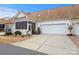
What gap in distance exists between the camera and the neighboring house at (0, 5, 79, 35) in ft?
20.4

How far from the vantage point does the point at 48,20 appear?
21.3 ft

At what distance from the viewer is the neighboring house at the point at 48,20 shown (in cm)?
621

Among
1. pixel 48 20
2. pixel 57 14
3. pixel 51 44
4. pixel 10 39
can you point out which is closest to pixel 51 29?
pixel 48 20

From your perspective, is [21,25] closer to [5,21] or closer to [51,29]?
[5,21]

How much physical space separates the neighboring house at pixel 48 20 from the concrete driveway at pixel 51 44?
0.31 m

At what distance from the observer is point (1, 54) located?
572cm

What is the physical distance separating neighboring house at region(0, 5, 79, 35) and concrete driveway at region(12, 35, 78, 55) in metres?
0.31

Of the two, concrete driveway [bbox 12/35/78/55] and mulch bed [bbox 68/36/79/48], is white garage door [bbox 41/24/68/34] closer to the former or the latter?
concrete driveway [bbox 12/35/78/55]

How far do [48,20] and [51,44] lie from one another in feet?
3.17

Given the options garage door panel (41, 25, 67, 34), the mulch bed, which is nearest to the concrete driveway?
the mulch bed
